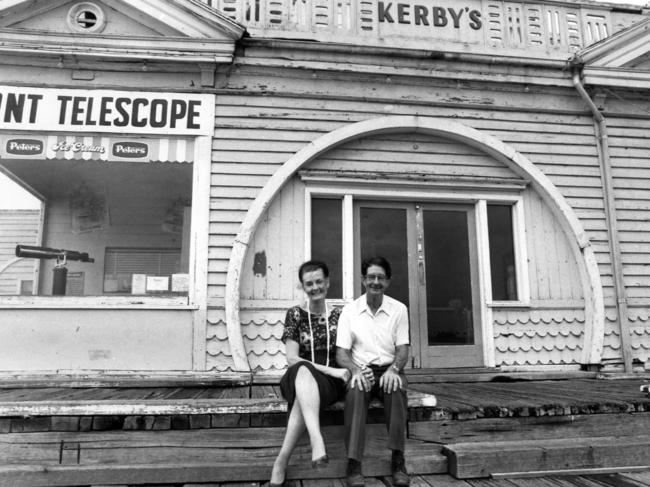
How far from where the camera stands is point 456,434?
9.85 ft

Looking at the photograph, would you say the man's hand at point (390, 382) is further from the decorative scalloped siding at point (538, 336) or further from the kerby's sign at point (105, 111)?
the kerby's sign at point (105, 111)

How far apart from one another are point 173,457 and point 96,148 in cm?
323

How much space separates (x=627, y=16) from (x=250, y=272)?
5399mm

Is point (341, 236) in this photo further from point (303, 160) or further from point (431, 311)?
point (431, 311)

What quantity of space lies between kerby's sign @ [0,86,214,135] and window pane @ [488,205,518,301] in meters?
3.21

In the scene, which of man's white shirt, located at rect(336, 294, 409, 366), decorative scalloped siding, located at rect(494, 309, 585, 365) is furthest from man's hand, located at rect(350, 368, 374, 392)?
decorative scalloped siding, located at rect(494, 309, 585, 365)

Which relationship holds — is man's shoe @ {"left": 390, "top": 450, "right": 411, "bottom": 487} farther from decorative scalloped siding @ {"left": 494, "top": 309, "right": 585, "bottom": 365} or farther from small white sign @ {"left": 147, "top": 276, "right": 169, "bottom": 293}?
small white sign @ {"left": 147, "top": 276, "right": 169, "bottom": 293}

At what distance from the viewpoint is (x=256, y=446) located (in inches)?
112

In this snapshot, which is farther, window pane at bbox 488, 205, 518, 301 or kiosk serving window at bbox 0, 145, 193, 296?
window pane at bbox 488, 205, 518, 301

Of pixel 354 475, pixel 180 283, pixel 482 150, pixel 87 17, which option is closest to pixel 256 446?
pixel 354 475

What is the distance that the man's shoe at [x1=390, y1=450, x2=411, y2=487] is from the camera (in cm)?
250

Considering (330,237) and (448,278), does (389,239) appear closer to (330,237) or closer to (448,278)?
(330,237)

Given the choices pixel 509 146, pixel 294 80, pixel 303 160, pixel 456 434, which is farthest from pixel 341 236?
pixel 456 434

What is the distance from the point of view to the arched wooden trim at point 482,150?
455cm
